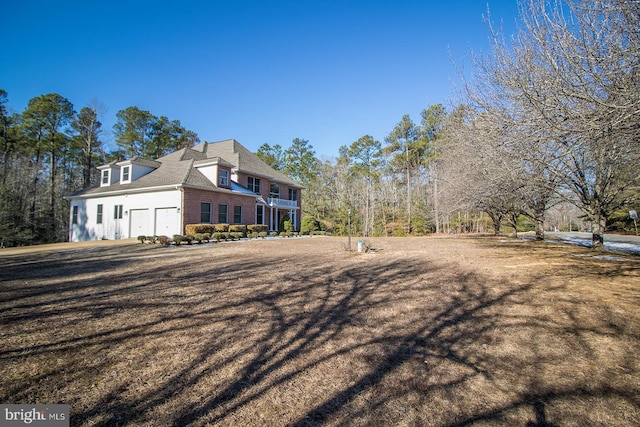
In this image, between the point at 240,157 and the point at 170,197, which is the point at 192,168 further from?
the point at 240,157

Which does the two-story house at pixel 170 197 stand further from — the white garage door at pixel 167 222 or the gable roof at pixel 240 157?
the gable roof at pixel 240 157

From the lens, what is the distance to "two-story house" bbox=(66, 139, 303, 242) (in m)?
17.2

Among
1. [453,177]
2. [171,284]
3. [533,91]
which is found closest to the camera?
[533,91]

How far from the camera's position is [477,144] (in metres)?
7.97

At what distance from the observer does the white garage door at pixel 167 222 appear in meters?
16.9

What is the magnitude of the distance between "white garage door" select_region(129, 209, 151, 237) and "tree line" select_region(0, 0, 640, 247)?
798 cm

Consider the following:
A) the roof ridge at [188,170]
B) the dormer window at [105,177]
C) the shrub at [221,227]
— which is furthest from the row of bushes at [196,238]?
the dormer window at [105,177]

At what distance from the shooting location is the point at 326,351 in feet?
9.72

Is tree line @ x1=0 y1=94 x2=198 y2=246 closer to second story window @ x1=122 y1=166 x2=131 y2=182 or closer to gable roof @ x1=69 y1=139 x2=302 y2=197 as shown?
gable roof @ x1=69 y1=139 x2=302 y2=197

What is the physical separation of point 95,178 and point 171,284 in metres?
33.9

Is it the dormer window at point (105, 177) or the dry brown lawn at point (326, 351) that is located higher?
the dormer window at point (105, 177)

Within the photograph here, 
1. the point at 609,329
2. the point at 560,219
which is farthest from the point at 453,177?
the point at 560,219

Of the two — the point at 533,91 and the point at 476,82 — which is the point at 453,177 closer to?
the point at 476,82

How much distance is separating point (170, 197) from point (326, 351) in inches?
671
